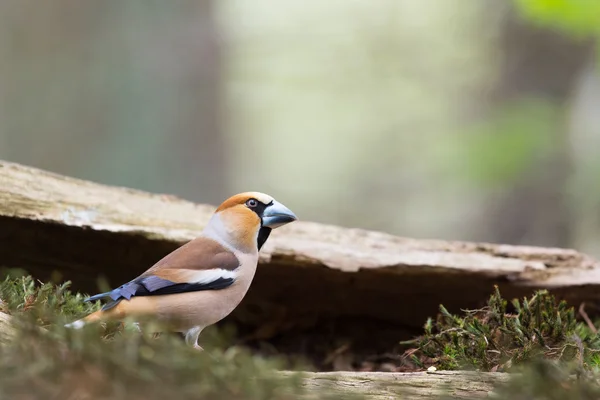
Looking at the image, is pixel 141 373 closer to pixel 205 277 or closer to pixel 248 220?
pixel 205 277

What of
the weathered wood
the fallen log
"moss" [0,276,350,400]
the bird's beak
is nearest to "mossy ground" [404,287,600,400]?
the weathered wood

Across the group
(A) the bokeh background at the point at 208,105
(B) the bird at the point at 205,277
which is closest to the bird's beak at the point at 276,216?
(B) the bird at the point at 205,277

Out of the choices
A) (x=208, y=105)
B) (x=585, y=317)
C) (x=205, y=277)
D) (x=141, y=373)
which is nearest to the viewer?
(x=141, y=373)

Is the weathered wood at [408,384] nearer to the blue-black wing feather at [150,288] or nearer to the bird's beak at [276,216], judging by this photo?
the blue-black wing feather at [150,288]

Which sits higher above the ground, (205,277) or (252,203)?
(252,203)

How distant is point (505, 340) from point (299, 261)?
91 cm

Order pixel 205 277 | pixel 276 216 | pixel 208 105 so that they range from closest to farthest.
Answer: pixel 205 277, pixel 276 216, pixel 208 105

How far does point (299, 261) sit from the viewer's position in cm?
265

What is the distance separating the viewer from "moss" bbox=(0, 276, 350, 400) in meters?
0.97

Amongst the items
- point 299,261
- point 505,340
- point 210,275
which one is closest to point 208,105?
point 299,261

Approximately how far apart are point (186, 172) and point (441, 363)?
14.4 feet

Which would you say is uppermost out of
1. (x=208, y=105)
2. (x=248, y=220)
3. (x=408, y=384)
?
(x=208, y=105)

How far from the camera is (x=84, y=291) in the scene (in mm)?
2600

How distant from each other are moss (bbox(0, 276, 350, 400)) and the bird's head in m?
1.07
